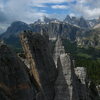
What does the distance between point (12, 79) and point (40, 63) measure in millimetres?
8931

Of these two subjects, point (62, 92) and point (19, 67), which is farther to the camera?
point (62, 92)

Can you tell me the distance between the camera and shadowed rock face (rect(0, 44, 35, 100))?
2633 centimetres

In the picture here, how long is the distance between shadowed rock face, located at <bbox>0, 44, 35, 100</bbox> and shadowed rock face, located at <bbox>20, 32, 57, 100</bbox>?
5.40m

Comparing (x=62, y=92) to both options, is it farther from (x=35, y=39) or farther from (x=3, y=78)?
(x=3, y=78)

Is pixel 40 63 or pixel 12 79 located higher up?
pixel 40 63

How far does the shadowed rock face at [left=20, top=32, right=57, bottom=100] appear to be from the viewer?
115 ft

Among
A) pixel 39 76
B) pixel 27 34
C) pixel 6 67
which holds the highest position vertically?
pixel 27 34

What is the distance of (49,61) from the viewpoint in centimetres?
3778

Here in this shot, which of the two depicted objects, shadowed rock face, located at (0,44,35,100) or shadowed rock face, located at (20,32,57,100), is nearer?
shadowed rock face, located at (0,44,35,100)

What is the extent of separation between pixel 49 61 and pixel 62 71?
2078 millimetres

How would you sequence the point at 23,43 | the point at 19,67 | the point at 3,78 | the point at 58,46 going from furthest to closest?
the point at 58,46, the point at 23,43, the point at 19,67, the point at 3,78

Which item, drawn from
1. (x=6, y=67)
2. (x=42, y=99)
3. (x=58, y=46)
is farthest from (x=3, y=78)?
(x=58, y=46)

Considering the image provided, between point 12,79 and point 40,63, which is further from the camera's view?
point 40,63

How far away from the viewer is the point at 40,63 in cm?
3588
